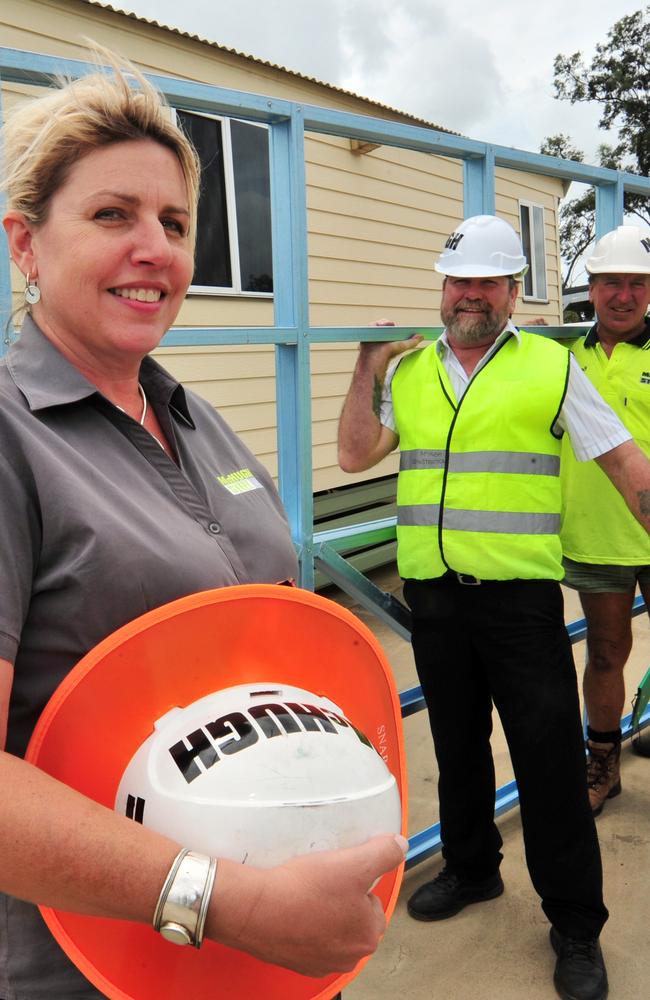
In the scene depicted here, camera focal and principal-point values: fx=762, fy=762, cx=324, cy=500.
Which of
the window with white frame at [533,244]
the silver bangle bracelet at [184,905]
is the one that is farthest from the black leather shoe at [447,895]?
the window with white frame at [533,244]

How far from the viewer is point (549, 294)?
9570 millimetres

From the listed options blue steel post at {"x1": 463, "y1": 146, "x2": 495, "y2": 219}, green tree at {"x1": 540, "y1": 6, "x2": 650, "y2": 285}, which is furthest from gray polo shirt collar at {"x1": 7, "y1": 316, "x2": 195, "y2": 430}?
green tree at {"x1": 540, "y1": 6, "x2": 650, "y2": 285}

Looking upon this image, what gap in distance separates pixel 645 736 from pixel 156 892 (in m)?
3.69

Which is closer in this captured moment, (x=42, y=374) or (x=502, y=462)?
(x=42, y=374)

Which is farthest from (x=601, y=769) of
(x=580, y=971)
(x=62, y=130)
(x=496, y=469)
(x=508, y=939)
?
(x=62, y=130)

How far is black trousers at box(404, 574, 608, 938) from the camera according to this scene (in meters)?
2.25

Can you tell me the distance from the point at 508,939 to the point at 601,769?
979 mm

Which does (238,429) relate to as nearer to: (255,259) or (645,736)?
(255,259)

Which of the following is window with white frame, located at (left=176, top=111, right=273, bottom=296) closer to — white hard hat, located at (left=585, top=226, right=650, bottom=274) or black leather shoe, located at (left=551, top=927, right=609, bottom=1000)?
white hard hat, located at (left=585, top=226, right=650, bottom=274)

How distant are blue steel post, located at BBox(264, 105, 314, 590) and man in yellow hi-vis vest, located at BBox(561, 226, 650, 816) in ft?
4.18

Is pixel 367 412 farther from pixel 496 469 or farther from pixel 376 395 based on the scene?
pixel 496 469

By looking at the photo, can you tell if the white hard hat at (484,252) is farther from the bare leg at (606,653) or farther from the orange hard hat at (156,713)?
the orange hard hat at (156,713)

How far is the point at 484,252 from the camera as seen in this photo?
241cm

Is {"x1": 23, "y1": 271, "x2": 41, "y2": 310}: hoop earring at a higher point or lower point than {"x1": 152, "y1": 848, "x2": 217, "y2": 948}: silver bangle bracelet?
higher
